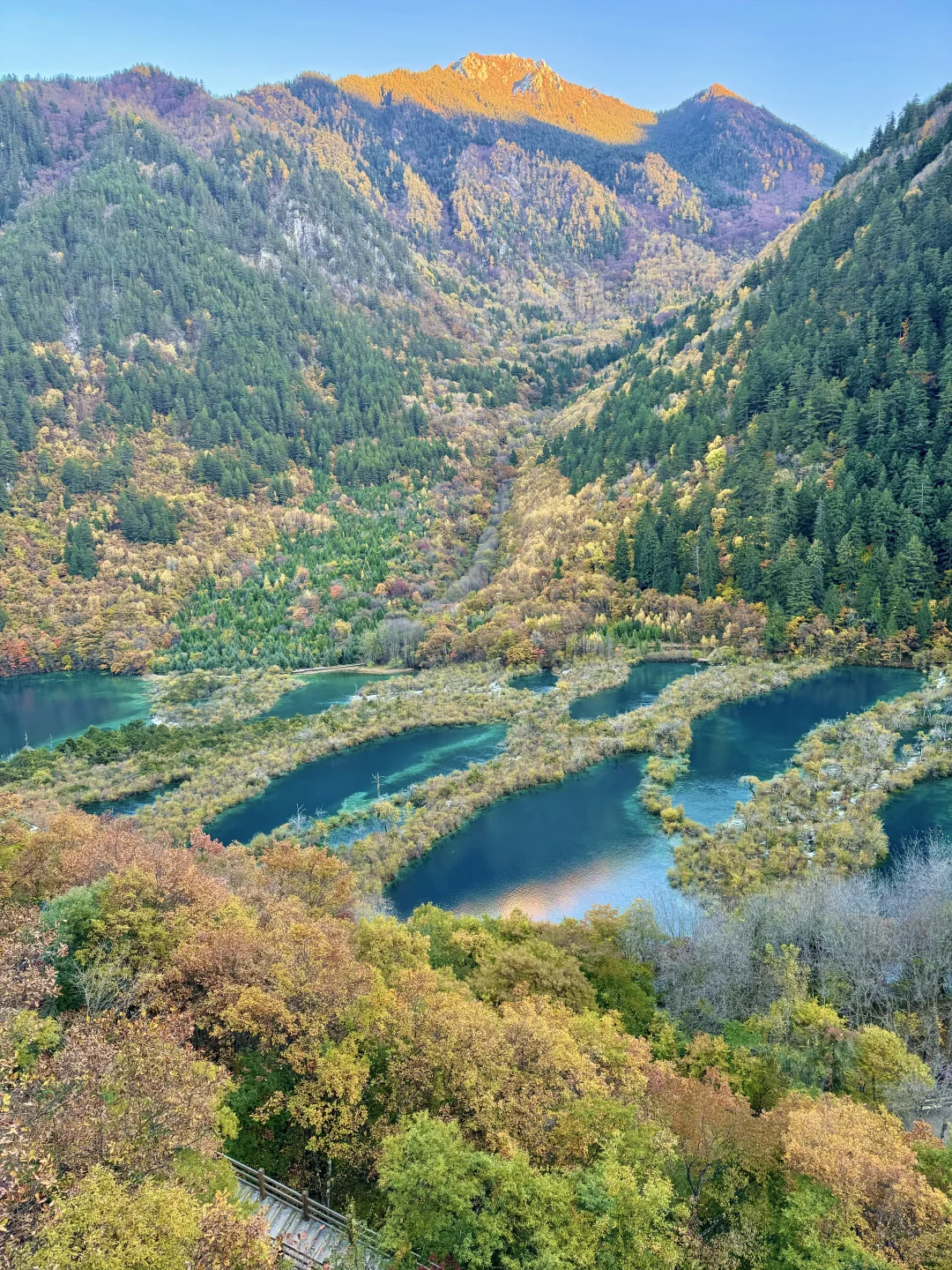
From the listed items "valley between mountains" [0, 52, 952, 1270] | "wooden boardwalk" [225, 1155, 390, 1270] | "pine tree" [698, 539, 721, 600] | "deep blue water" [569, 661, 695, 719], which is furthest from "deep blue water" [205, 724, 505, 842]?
"wooden boardwalk" [225, 1155, 390, 1270]

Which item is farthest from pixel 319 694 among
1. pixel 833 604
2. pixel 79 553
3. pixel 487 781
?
pixel 833 604

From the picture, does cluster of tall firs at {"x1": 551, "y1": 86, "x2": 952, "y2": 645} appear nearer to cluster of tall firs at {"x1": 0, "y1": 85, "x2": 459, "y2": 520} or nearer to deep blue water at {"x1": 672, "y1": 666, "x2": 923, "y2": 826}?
deep blue water at {"x1": 672, "y1": 666, "x2": 923, "y2": 826}

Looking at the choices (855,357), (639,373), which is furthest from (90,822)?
(639,373)

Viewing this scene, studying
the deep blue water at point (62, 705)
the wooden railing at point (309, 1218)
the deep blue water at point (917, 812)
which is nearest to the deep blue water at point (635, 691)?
the deep blue water at point (917, 812)

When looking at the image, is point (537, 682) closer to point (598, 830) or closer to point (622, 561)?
point (622, 561)

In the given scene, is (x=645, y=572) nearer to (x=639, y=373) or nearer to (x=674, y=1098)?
(x=639, y=373)

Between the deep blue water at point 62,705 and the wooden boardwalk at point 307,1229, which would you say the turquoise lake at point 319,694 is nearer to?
the deep blue water at point 62,705

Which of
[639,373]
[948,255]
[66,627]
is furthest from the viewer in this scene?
[639,373]
